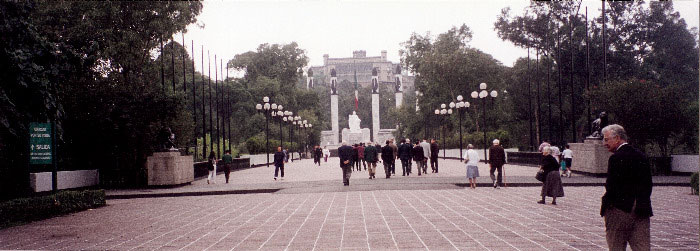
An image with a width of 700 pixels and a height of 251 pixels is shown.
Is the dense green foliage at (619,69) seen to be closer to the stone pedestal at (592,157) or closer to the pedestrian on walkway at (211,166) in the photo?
the stone pedestal at (592,157)

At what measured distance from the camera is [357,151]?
3447 cm

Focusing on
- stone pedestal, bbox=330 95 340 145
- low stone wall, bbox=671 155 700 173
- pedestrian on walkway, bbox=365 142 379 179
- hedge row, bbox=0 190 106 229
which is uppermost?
stone pedestal, bbox=330 95 340 145

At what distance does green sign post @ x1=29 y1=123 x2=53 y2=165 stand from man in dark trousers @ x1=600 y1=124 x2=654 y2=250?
44.8ft

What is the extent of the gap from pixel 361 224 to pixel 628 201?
5.41 metres

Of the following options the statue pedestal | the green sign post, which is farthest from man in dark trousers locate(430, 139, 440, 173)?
the statue pedestal

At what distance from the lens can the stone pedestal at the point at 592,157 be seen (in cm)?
2228

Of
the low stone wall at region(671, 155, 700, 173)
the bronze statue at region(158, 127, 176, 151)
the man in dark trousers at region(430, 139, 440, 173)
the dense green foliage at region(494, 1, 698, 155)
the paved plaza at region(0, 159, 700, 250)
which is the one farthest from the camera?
the man in dark trousers at region(430, 139, 440, 173)

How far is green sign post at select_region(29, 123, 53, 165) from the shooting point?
49.3 feet

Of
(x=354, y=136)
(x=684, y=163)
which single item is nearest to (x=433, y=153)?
(x=684, y=163)

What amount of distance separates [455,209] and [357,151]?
22098 mm

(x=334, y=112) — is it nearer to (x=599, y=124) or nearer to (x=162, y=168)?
(x=162, y=168)

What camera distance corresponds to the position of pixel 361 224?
10.2 meters

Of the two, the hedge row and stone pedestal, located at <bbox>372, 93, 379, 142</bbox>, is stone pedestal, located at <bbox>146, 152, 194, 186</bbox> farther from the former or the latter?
stone pedestal, located at <bbox>372, 93, 379, 142</bbox>

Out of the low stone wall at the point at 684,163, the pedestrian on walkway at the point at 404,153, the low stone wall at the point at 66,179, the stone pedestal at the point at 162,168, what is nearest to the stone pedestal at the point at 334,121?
the pedestrian on walkway at the point at 404,153
